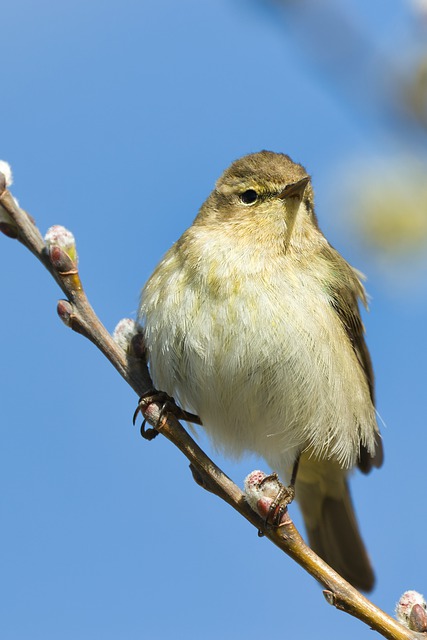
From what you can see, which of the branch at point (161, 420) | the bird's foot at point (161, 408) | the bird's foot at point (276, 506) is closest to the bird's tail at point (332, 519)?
the bird's foot at point (161, 408)

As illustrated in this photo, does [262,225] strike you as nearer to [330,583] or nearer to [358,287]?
[358,287]

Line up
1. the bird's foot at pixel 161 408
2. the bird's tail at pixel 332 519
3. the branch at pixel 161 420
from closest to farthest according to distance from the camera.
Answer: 1. the branch at pixel 161 420
2. the bird's foot at pixel 161 408
3. the bird's tail at pixel 332 519

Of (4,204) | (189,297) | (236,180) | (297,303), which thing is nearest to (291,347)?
(297,303)

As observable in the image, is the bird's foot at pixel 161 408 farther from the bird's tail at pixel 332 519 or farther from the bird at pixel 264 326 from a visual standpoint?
the bird's tail at pixel 332 519

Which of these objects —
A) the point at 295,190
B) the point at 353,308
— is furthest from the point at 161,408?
the point at 353,308

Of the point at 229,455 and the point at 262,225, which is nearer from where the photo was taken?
the point at 262,225

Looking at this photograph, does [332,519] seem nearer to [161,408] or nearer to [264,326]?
[264,326]
